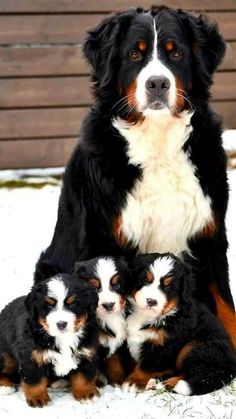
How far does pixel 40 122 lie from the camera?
25.8 ft

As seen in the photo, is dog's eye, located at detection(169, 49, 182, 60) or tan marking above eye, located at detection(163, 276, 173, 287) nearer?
tan marking above eye, located at detection(163, 276, 173, 287)

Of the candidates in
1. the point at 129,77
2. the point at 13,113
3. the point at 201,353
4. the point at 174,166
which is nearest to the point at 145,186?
the point at 174,166

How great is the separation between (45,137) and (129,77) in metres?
3.96

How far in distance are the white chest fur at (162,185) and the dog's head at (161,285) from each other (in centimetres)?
37

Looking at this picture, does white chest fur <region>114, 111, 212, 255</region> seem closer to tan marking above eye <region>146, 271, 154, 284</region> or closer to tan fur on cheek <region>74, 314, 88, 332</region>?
tan marking above eye <region>146, 271, 154, 284</region>

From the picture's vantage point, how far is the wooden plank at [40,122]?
25.7 feet

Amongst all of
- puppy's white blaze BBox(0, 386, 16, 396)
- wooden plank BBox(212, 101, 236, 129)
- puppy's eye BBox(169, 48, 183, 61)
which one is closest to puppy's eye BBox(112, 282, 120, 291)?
puppy's white blaze BBox(0, 386, 16, 396)

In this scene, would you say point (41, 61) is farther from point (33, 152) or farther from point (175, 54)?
point (175, 54)

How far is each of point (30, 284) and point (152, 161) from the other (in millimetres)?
1720

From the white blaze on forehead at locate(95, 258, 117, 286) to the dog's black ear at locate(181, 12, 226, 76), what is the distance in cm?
108

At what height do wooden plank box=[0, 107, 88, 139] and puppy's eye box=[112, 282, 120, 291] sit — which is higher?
puppy's eye box=[112, 282, 120, 291]

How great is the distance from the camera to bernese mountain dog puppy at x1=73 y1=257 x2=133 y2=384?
378cm

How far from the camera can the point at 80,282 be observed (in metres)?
3.72

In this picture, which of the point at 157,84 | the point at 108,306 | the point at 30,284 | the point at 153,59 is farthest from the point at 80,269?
the point at 30,284
